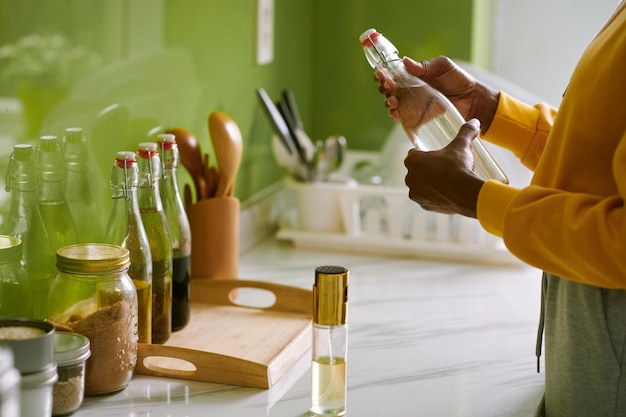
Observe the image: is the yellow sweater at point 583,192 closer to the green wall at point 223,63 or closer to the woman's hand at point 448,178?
the woman's hand at point 448,178

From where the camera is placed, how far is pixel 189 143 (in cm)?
159

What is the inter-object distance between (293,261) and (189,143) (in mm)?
464

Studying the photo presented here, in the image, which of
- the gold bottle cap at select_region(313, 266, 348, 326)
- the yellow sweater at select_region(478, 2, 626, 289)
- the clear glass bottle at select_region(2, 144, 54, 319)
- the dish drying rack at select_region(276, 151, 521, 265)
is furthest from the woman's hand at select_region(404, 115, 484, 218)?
the dish drying rack at select_region(276, 151, 521, 265)

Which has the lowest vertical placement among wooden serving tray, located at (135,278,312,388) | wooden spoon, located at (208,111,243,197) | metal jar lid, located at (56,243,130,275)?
wooden serving tray, located at (135,278,312,388)

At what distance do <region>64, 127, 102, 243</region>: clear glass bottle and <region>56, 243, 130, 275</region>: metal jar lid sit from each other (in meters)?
0.19

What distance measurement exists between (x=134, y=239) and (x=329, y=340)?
1.09ft

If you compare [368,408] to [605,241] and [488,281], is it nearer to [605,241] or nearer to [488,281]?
[605,241]

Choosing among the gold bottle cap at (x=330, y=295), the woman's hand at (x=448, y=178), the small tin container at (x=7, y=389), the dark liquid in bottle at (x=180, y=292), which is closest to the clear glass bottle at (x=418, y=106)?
the woman's hand at (x=448, y=178)

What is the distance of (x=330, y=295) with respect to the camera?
1080 millimetres

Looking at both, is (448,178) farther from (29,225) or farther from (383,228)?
(383,228)

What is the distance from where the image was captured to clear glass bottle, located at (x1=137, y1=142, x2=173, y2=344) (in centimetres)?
134

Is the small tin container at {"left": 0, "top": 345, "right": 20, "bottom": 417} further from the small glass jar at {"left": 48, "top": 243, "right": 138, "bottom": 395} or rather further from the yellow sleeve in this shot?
the yellow sleeve

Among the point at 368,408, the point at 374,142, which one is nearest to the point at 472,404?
the point at 368,408

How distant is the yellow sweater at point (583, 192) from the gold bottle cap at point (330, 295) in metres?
0.18
